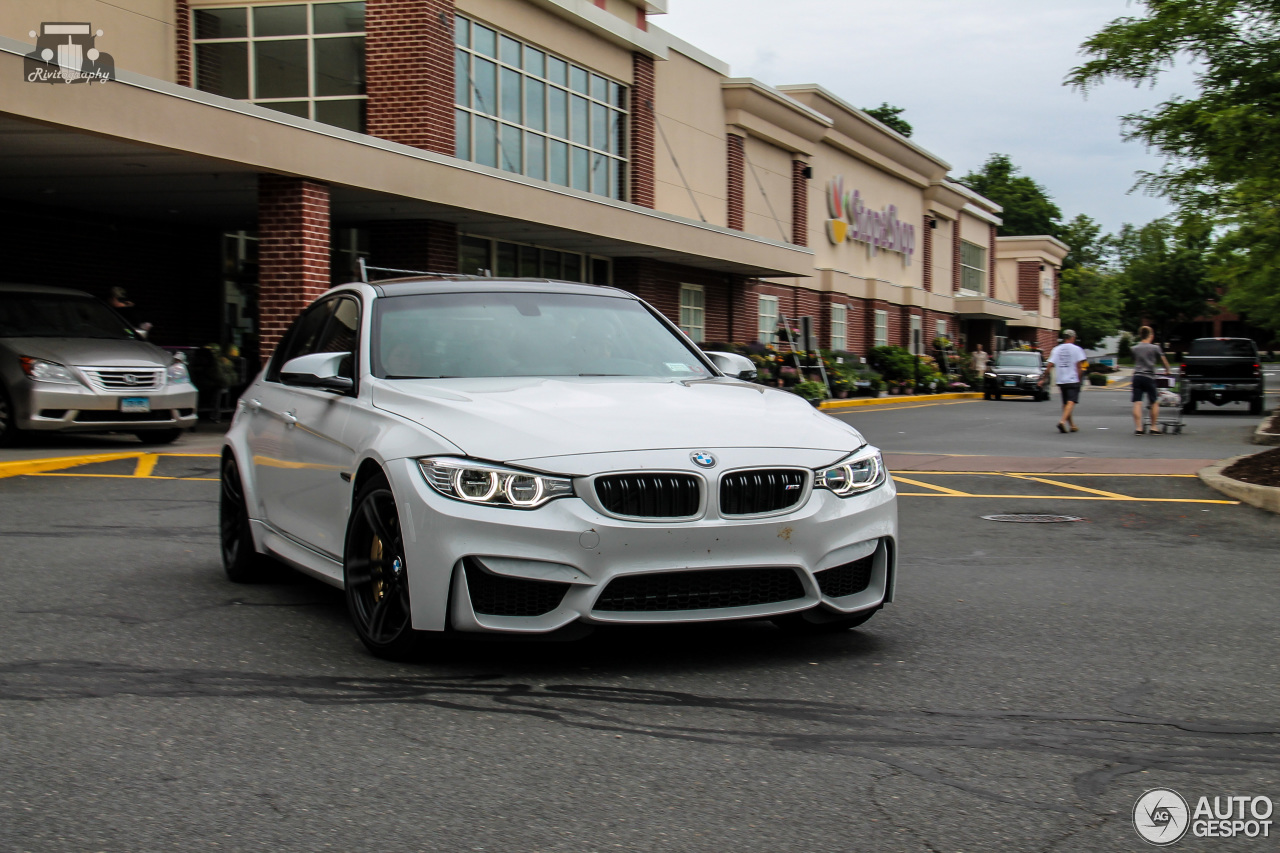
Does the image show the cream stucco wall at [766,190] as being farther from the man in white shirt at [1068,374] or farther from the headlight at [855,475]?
the headlight at [855,475]

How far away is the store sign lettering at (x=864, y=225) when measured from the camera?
42.1m

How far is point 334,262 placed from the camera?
2236cm

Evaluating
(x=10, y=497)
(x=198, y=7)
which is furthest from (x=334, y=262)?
(x=10, y=497)

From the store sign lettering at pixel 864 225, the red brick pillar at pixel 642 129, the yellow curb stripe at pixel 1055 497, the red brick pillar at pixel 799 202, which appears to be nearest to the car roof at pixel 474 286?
the yellow curb stripe at pixel 1055 497

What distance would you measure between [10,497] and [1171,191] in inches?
824

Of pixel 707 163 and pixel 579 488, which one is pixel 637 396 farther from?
pixel 707 163

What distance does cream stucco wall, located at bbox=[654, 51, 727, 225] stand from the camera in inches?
1206

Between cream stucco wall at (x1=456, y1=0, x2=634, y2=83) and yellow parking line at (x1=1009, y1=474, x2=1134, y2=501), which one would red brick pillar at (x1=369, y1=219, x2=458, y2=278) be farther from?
yellow parking line at (x1=1009, y1=474, x2=1134, y2=501)

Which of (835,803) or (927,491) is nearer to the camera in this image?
(835,803)

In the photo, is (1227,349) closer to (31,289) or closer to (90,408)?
(90,408)

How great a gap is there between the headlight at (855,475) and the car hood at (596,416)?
0.07 metres

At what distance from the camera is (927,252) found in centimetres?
5312

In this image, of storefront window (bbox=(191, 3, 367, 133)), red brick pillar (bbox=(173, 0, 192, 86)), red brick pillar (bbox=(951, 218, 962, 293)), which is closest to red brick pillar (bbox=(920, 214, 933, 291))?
red brick pillar (bbox=(951, 218, 962, 293))

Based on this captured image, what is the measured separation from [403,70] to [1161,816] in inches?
773
